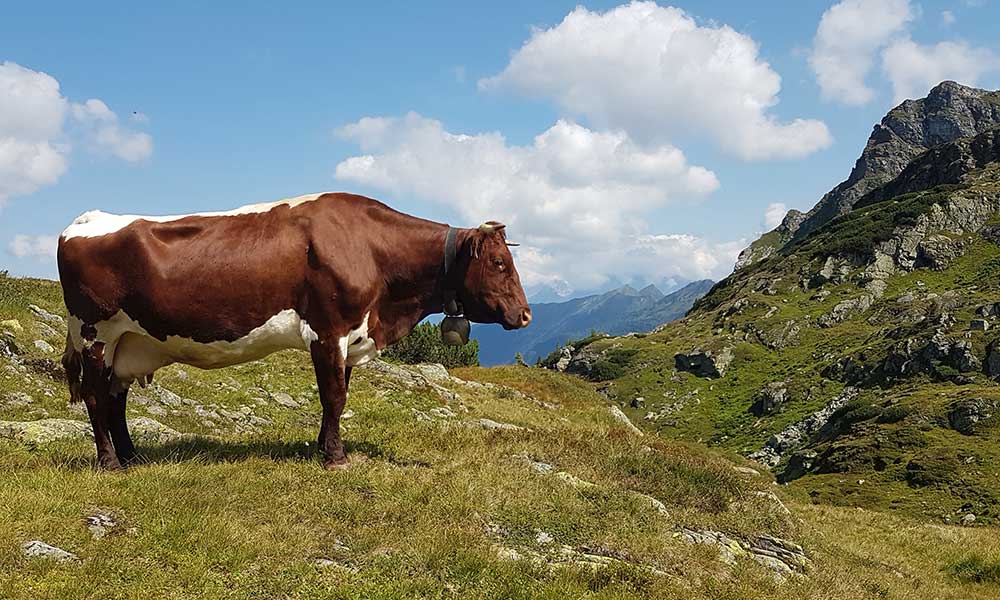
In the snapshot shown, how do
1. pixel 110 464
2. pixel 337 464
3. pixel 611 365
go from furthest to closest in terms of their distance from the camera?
pixel 611 365, pixel 337 464, pixel 110 464

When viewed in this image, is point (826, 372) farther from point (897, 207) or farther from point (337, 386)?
point (337, 386)

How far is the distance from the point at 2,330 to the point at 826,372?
98.3 meters

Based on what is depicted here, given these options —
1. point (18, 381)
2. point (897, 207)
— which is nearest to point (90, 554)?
point (18, 381)

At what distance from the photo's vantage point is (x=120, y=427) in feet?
32.9

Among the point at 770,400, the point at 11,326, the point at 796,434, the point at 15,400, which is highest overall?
the point at 11,326

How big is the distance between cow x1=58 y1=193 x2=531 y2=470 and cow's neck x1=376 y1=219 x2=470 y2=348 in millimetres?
17

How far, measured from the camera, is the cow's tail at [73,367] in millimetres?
9555

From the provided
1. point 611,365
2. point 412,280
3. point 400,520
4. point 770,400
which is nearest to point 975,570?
point 400,520

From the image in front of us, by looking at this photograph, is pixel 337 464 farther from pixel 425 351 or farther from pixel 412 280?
pixel 425 351

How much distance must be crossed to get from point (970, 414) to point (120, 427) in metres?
61.6

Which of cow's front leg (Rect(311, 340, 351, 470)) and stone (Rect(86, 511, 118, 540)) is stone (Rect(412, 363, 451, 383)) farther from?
stone (Rect(86, 511, 118, 540))

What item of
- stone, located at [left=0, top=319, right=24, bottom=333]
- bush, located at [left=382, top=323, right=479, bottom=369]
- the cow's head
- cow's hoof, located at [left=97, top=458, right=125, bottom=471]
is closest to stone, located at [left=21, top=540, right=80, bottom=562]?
cow's hoof, located at [left=97, top=458, right=125, bottom=471]

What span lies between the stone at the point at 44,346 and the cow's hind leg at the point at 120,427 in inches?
419

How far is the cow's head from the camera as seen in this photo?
1047cm
